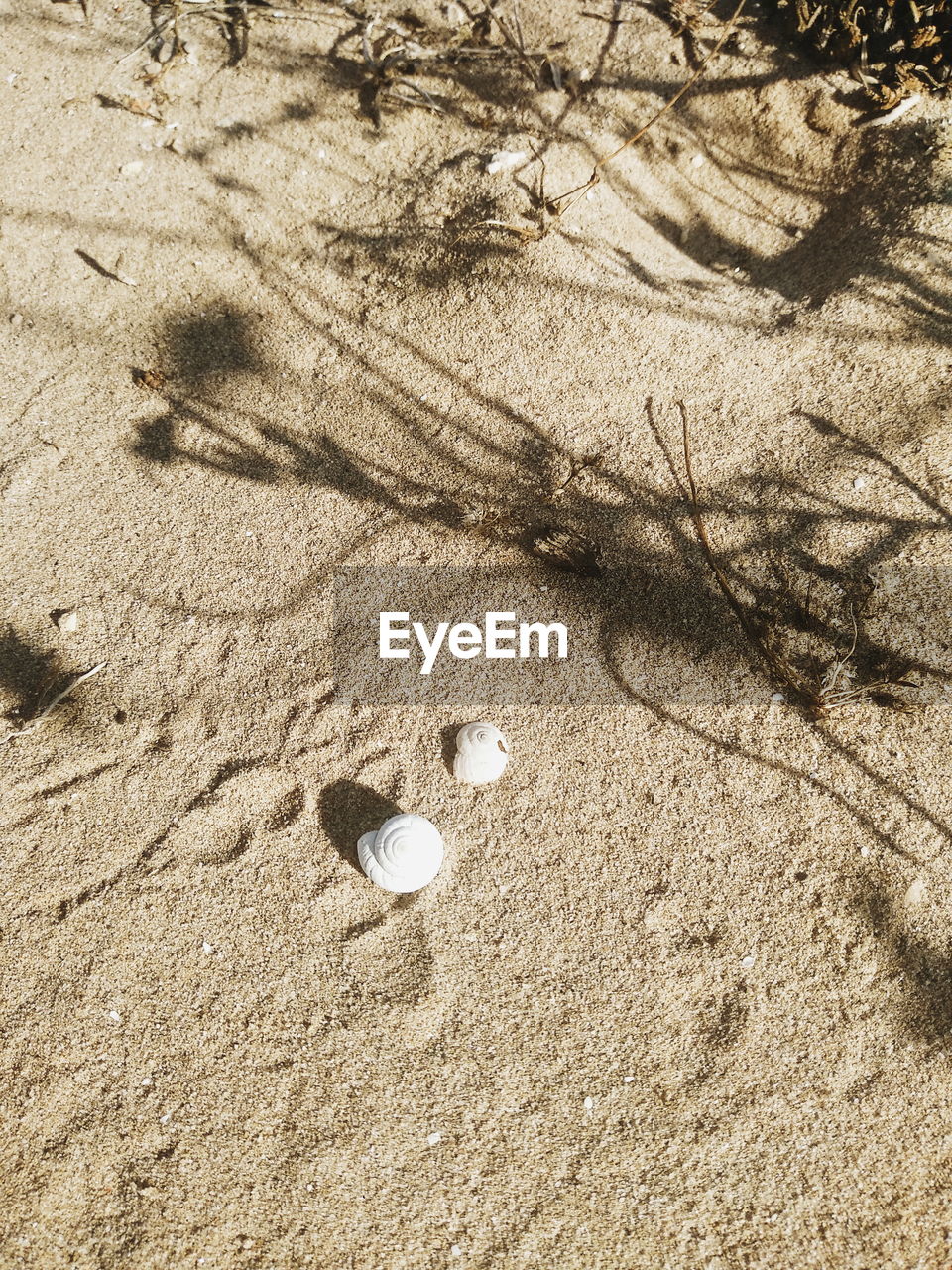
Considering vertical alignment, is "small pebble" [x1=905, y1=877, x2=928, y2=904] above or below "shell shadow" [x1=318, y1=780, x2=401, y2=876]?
above

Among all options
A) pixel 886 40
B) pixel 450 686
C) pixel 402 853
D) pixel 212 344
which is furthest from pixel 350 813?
pixel 886 40

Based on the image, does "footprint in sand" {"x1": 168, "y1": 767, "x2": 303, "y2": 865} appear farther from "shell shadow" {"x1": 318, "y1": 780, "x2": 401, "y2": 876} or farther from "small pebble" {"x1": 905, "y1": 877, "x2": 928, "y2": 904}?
"small pebble" {"x1": 905, "y1": 877, "x2": 928, "y2": 904}

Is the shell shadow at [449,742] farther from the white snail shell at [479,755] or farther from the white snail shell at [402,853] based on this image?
the white snail shell at [402,853]

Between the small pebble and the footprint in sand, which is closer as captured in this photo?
the small pebble

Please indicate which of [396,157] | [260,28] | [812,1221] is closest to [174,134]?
[260,28]

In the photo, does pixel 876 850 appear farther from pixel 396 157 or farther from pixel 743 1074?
pixel 396 157

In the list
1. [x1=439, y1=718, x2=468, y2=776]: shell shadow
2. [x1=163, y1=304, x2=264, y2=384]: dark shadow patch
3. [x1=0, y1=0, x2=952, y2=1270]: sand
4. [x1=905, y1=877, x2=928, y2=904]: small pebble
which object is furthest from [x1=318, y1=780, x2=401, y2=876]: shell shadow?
[x1=163, y1=304, x2=264, y2=384]: dark shadow patch
